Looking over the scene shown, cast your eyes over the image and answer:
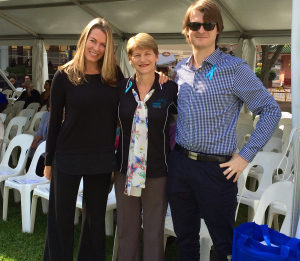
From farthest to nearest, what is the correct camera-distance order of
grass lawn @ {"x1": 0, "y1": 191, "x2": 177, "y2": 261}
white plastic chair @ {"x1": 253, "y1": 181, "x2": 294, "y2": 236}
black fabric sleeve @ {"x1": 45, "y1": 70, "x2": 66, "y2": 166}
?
grass lawn @ {"x1": 0, "y1": 191, "x2": 177, "y2": 261}
white plastic chair @ {"x1": 253, "y1": 181, "x2": 294, "y2": 236}
black fabric sleeve @ {"x1": 45, "y1": 70, "x2": 66, "y2": 166}

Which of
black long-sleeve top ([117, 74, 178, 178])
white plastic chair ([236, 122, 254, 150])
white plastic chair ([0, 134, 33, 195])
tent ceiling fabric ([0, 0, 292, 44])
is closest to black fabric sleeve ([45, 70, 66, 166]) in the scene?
black long-sleeve top ([117, 74, 178, 178])

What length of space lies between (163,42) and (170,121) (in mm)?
6182

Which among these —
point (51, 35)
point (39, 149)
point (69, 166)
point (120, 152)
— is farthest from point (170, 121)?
point (51, 35)

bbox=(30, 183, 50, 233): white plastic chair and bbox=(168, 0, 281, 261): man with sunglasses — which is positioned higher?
bbox=(168, 0, 281, 261): man with sunglasses

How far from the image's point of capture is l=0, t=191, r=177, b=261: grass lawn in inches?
127

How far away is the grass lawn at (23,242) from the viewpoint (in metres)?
3.22

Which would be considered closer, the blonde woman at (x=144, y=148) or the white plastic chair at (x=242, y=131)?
the blonde woman at (x=144, y=148)

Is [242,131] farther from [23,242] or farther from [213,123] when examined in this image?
[213,123]

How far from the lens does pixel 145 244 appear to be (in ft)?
7.82

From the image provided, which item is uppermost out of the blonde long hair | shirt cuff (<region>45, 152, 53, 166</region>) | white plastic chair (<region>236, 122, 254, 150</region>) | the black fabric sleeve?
the blonde long hair

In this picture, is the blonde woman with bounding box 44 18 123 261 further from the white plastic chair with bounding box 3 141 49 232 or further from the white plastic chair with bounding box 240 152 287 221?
the white plastic chair with bounding box 240 152 287 221

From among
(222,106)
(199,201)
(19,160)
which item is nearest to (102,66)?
(222,106)

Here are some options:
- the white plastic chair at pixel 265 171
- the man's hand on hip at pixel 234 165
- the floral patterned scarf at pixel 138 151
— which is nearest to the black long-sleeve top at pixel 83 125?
the floral patterned scarf at pixel 138 151

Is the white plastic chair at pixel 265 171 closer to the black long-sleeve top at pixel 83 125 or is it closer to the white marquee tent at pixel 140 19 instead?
the black long-sleeve top at pixel 83 125
